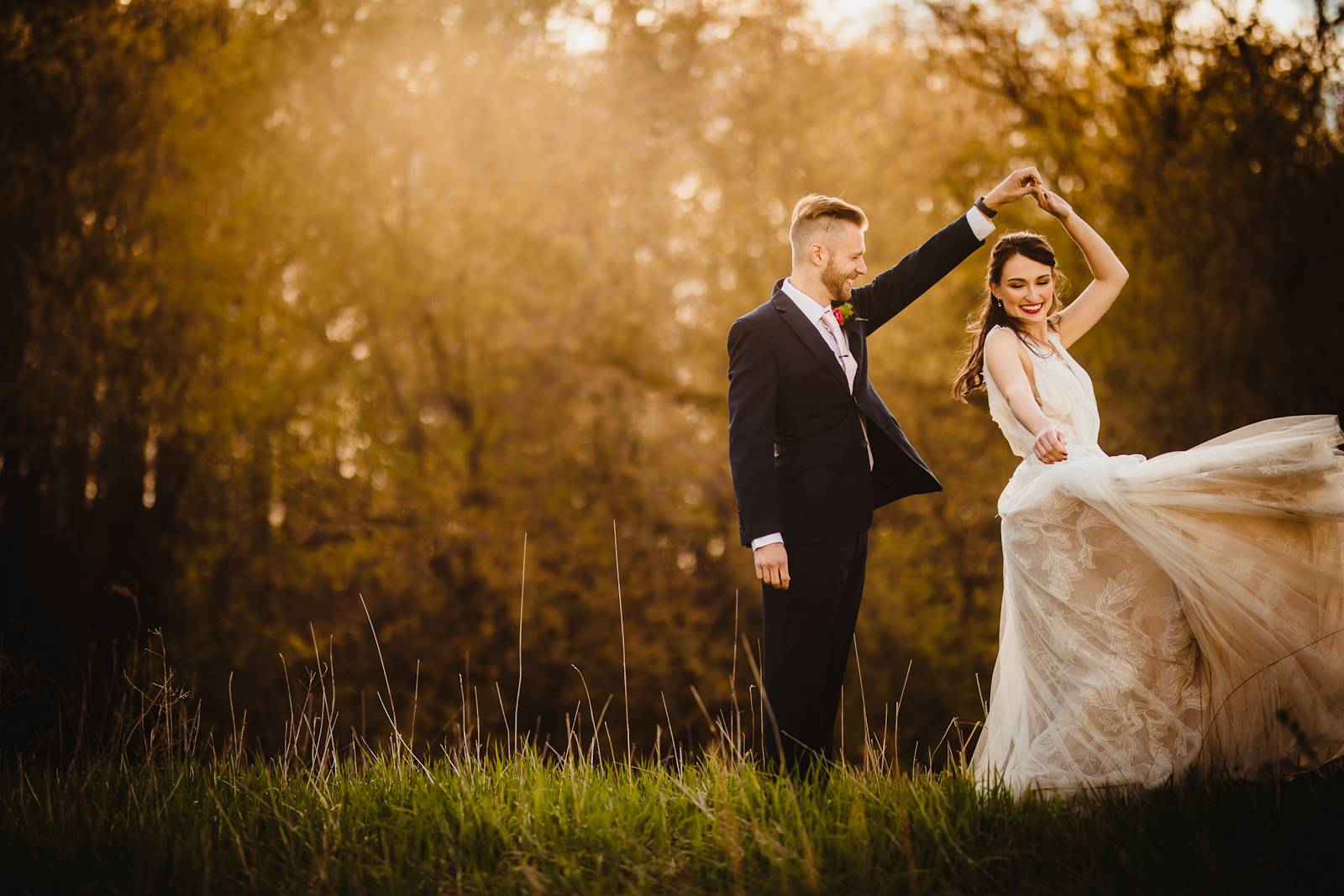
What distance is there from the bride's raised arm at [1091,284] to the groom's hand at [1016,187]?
14 centimetres

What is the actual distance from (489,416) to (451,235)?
5.48 feet

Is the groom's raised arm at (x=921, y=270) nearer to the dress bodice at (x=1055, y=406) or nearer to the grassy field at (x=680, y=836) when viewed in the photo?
the dress bodice at (x=1055, y=406)

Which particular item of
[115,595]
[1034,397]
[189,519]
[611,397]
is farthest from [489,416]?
[1034,397]

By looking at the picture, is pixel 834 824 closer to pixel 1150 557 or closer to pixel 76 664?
pixel 1150 557

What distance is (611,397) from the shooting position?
1023cm

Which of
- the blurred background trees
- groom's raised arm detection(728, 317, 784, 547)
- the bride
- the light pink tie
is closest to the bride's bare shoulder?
the bride

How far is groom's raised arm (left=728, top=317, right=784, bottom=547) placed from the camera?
10.8ft

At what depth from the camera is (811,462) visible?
3.48 metres

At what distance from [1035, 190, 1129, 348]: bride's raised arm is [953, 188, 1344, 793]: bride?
0.57m

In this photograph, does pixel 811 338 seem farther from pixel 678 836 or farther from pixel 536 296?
pixel 536 296

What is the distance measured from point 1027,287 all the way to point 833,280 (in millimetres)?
650

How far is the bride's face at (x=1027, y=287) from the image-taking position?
11.9 feet

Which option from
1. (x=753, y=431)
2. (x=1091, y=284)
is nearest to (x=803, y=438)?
(x=753, y=431)

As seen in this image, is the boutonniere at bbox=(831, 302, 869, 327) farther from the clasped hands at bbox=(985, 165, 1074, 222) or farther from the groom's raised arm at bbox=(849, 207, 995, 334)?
the clasped hands at bbox=(985, 165, 1074, 222)
